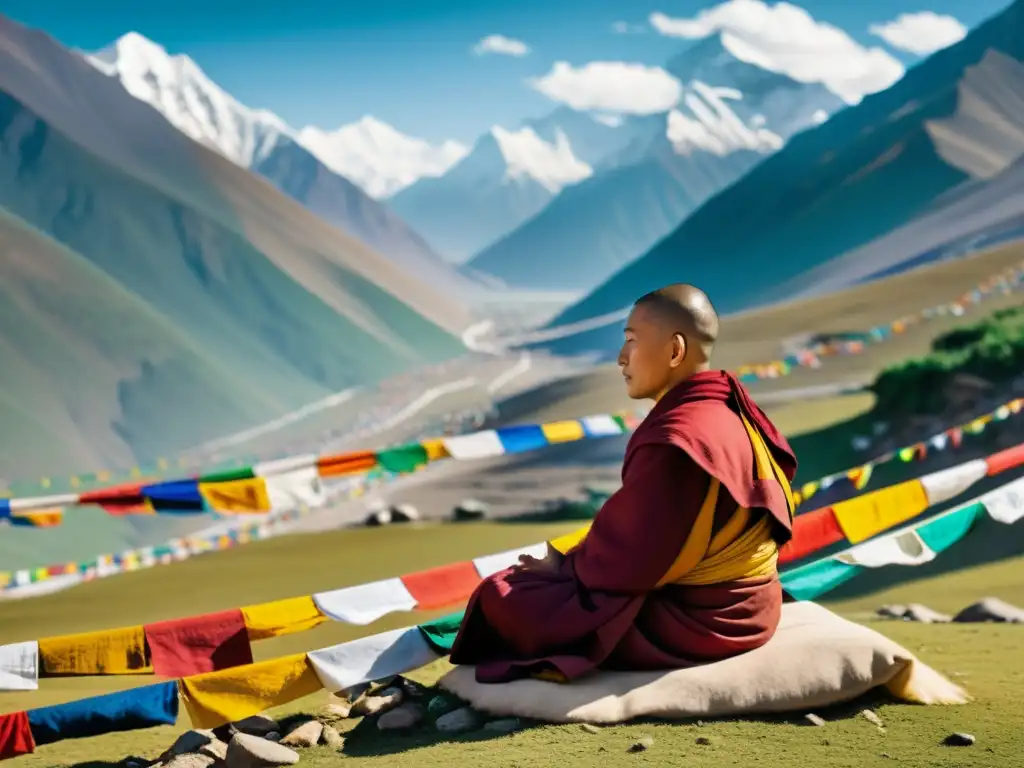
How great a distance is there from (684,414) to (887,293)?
17.2 m

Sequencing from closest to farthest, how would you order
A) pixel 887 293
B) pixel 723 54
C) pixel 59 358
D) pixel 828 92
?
pixel 59 358
pixel 887 293
pixel 828 92
pixel 723 54

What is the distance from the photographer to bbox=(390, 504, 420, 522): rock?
10.7m

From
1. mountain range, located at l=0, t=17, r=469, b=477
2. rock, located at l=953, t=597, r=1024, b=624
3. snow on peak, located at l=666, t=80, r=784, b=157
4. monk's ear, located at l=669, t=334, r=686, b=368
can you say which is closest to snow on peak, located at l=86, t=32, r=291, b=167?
mountain range, located at l=0, t=17, r=469, b=477

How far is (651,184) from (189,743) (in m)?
52.1

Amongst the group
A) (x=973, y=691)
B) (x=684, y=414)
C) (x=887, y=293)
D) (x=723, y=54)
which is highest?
(x=723, y=54)

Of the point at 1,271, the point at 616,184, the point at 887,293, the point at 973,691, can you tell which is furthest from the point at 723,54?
the point at 973,691

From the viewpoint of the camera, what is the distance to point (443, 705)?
3.02 metres

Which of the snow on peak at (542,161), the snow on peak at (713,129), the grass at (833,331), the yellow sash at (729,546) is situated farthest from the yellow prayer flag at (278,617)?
the snow on peak at (542,161)

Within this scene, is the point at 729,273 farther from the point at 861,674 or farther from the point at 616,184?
the point at 861,674

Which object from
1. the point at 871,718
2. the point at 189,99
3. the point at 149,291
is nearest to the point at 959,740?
the point at 871,718

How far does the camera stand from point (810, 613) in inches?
122

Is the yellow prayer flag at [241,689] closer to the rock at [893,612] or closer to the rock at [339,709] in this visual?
the rock at [339,709]

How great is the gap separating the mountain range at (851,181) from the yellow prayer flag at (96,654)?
2457 cm

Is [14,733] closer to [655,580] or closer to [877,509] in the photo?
[655,580]
